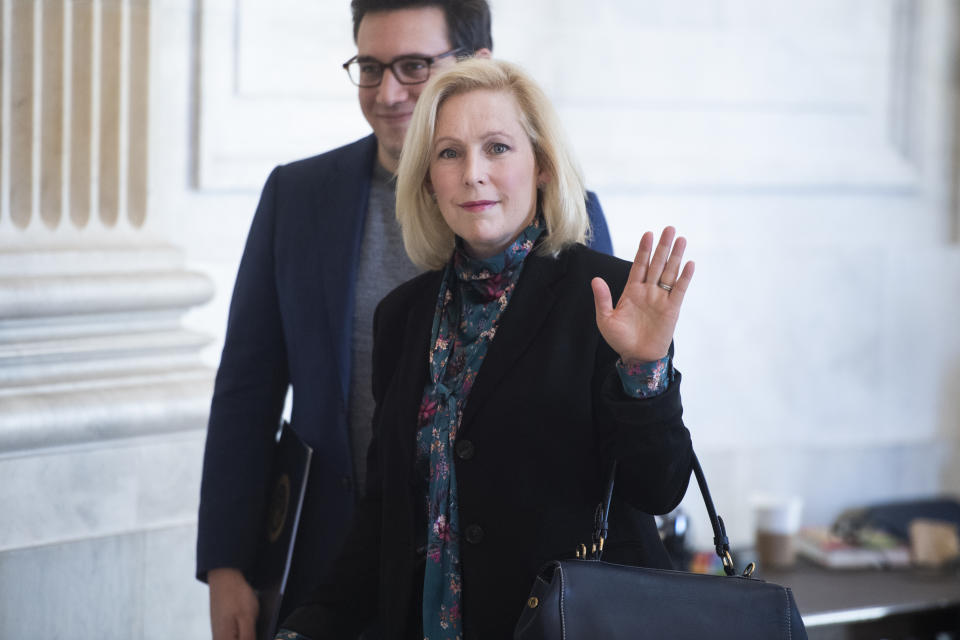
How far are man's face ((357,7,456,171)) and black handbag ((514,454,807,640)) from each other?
876mm

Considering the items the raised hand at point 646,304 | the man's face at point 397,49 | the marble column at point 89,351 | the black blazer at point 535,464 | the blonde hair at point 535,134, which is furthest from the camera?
the marble column at point 89,351

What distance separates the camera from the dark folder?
6.98ft

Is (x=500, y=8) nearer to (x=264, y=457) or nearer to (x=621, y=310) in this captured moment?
(x=264, y=457)

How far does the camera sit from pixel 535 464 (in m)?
1.61

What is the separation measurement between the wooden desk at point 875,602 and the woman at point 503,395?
6.85 feet

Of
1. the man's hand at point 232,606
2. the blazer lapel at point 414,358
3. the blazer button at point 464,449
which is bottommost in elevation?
the man's hand at point 232,606

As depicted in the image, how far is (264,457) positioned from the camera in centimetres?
225

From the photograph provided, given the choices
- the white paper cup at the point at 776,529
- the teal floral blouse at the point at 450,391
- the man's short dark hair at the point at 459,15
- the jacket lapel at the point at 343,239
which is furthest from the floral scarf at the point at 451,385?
the white paper cup at the point at 776,529

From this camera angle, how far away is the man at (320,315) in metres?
2.11

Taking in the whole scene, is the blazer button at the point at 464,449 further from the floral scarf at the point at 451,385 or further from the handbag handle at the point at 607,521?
the handbag handle at the point at 607,521

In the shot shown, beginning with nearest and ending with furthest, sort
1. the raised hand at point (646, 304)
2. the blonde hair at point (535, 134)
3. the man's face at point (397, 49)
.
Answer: the raised hand at point (646, 304), the blonde hair at point (535, 134), the man's face at point (397, 49)

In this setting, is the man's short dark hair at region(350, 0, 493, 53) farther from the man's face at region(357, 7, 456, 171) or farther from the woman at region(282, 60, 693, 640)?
the woman at region(282, 60, 693, 640)

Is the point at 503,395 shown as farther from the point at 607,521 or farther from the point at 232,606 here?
the point at 232,606

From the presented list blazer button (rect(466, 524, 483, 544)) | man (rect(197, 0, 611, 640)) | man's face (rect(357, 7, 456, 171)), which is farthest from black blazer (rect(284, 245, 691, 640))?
man's face (rect(357, 7, 456, 171))
